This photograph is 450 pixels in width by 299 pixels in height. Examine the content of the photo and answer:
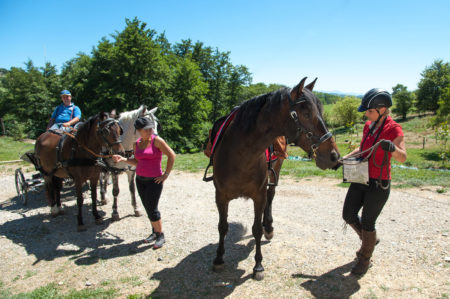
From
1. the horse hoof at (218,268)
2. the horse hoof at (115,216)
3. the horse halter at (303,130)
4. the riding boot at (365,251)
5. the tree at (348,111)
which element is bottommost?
the horse hoof at (218,268)

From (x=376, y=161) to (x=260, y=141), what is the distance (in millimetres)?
1463

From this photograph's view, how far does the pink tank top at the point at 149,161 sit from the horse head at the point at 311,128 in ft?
8.28

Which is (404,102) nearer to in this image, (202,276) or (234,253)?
(234,253)

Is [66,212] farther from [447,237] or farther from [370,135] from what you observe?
[447,237]

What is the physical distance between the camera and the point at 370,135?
3229 mm

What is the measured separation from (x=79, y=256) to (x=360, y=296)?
13.9 feet

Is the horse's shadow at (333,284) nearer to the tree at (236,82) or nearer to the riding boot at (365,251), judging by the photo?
the riding boot at (365,251)

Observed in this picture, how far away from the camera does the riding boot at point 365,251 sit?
3229 millimetres

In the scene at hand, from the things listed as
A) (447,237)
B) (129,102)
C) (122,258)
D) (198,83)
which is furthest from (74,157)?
(198,83)

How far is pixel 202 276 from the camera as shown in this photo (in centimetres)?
358

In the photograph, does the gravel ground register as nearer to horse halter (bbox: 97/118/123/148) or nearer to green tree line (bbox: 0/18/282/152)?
horse halter (bbox: 97/118/123/148)

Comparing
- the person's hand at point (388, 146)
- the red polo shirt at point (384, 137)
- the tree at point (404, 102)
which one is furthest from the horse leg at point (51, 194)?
the tree at point (404, 102)

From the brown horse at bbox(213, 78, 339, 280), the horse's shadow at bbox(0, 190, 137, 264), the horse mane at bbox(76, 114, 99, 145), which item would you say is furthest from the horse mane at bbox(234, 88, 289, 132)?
the horse mane at bbox(76, 114, 99, 145)

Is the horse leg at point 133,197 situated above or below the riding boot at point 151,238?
above
